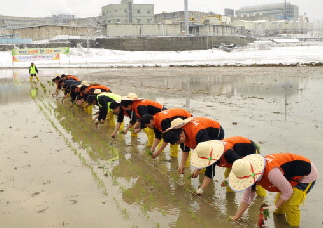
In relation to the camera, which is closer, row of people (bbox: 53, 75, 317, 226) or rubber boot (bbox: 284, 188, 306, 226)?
row of people (bbox: 53, 75, 317, 226)

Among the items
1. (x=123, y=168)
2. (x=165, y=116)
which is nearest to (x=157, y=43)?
(x=123, y=168)

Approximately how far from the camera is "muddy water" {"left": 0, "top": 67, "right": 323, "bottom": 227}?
15.7 feet

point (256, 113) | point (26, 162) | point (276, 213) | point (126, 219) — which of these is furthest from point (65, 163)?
point (256, 113)

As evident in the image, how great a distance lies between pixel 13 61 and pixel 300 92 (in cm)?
3439

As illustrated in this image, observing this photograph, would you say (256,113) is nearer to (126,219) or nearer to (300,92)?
(300,92)

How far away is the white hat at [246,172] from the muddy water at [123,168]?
687mm

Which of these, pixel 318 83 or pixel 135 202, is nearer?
pixel 135 202

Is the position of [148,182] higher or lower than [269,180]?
lower

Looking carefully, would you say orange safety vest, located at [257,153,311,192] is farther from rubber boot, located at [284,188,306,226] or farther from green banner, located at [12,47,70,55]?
green banner, located at [12,47,70,55]

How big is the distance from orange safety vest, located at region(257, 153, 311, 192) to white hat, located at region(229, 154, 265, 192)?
14 centimetres

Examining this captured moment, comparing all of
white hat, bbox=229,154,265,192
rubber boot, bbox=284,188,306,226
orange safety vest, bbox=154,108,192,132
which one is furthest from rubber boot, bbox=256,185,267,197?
orange safety vest, bbox=154,108,192,132

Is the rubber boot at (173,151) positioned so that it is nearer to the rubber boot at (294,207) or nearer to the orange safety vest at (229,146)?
the orange safety vest at (229,146)

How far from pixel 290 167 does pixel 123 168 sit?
329 cm

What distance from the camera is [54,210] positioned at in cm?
495
